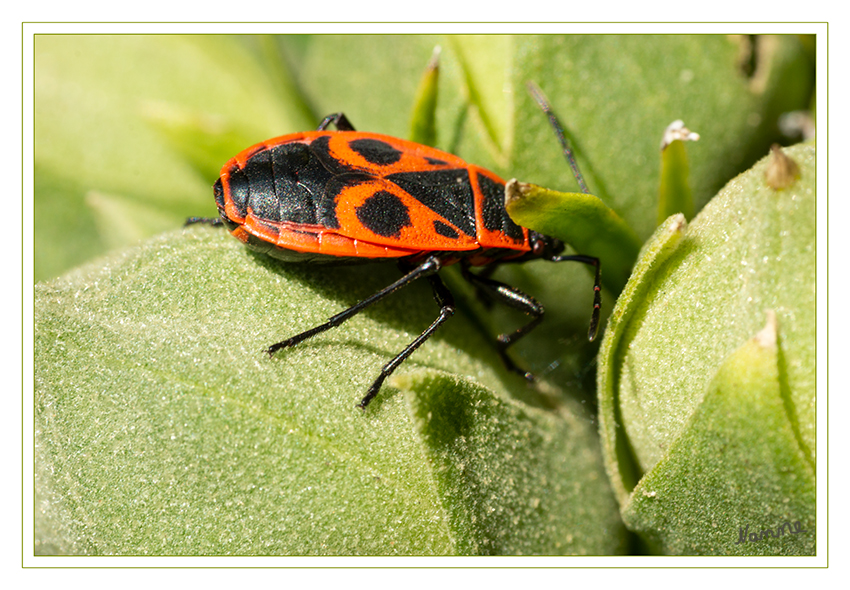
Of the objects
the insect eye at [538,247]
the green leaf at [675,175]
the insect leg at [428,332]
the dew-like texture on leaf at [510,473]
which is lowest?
the dew-like texture on leaf at [510,473]

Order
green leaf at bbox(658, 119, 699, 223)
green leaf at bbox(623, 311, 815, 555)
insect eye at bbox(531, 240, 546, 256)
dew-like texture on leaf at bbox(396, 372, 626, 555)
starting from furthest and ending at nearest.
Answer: insect eye at bbox(531, 240, 546, 256) < green leaf at bbox(658, 119, 699, 223) < dew-like texture on leaf at bbox(396, 372, 626, 555) < green leaf at bbox(623, 311, 815, 555)

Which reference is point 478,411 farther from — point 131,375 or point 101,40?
point 101,40

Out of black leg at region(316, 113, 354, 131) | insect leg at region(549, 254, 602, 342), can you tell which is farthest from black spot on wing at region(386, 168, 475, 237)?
insect leg at region(549, 254, 602, 342)

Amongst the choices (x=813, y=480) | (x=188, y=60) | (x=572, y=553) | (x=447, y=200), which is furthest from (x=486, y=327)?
(x=188, y=60)

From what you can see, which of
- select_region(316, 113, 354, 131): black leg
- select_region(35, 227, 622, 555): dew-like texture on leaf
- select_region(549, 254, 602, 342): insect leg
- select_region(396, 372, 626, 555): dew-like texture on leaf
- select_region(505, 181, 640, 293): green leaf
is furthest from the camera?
select_region(316, 113, 354, 131): black leg

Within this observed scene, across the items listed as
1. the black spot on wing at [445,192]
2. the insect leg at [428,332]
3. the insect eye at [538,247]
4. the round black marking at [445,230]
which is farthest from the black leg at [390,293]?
the insect eye at [538,247]

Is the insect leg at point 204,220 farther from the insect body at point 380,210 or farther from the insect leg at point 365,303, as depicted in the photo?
the insect leg at point 365,303

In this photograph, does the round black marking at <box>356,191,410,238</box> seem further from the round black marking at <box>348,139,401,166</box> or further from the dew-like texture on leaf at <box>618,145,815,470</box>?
the dew-like texture on leaf at <box>618,145,815,470</box>
